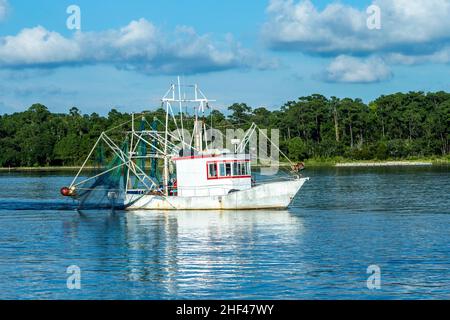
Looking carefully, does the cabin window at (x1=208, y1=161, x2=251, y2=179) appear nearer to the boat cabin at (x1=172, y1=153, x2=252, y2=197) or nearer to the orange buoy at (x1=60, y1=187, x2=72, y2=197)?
the boat cabin at (x1=172, y1=153, x2=252, y2=197)

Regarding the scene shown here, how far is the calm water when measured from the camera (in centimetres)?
3469

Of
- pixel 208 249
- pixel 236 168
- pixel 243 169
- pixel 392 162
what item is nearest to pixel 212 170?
pixel 236 168

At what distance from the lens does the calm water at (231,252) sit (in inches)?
1366

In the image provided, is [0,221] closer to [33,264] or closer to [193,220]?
[193,220]

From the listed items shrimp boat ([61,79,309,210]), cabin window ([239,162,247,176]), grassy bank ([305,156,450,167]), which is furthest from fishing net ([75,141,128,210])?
grassy bank ([305,156,450,167])

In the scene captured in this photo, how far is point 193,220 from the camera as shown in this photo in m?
60.8

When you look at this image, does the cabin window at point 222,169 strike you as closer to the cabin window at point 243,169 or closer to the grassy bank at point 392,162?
the cabin window at point 243,169

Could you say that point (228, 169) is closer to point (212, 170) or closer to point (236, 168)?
point (236, 168)

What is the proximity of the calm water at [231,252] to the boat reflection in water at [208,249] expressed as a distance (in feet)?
0.21

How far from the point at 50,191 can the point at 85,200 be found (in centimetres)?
3311

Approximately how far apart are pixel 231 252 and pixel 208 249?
73.6 inches

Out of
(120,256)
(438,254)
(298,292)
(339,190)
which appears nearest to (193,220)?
(120,256)

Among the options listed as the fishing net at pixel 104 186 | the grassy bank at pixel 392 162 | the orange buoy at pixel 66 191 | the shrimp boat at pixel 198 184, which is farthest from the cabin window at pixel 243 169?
the grassy bank at pixel 392 162

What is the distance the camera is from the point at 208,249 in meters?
45.6
